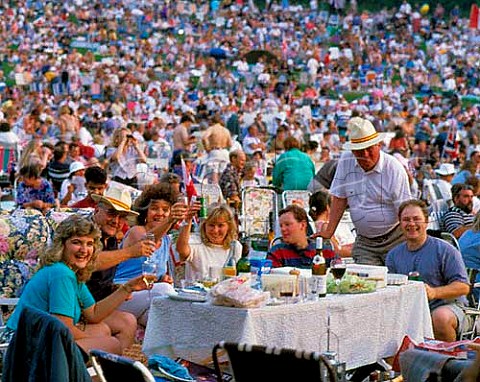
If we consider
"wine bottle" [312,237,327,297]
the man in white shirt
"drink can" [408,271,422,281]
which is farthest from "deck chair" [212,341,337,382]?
the man in white shirt

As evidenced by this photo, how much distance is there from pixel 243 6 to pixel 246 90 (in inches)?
627

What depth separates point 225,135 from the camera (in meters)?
17.2

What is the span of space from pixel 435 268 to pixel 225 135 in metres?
9.74

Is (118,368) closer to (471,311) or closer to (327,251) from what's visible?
(471,311)

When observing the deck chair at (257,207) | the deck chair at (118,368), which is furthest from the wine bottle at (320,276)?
the deck chair at (257,207)

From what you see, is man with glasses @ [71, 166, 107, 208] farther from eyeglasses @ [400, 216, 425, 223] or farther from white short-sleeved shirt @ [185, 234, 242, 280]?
eyeglasses @ [400, 216, 425, 223]

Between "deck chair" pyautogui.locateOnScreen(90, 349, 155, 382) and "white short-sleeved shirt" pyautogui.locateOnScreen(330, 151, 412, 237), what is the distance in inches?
153

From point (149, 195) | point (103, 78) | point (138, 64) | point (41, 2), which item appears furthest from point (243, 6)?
point (149, 195)

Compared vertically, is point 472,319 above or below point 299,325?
below

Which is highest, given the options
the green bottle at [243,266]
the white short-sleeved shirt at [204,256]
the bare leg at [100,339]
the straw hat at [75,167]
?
the straw hat at [75,167]

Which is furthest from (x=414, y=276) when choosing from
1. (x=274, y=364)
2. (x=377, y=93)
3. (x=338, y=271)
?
(x=377, y=93)

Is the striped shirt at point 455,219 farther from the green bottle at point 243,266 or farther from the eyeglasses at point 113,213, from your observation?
the green bottle at point 243,266

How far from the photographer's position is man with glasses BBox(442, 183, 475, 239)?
1098 cm

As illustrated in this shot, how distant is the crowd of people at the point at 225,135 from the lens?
7.69 meters
